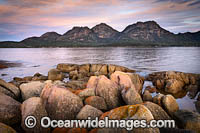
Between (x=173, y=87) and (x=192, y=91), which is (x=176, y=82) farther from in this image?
(x=192, y=91)

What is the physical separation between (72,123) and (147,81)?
14334 mm

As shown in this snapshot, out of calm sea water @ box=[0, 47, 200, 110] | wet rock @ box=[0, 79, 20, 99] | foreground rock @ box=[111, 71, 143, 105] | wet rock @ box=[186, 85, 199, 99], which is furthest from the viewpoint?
calm sea water @ box=[0, 47, 200, 110]

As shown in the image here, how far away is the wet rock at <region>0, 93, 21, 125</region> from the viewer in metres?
5.35

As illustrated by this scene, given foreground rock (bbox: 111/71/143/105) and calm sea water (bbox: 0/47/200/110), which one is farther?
calm sea water (bbox: 0/47/200/110)

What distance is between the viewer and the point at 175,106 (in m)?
7.31

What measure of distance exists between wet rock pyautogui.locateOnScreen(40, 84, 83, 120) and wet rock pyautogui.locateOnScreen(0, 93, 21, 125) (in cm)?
115

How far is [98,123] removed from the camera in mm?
5234

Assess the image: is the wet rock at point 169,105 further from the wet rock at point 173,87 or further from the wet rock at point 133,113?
the wet rock at point 173,87

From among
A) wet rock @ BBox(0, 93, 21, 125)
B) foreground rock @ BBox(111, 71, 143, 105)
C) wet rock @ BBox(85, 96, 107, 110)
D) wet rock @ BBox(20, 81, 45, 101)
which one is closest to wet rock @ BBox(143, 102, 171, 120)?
foreground rock @ BBox(111, 71, 143, 105)

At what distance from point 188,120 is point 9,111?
24.3 ft

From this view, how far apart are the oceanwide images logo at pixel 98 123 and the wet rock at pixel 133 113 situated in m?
0.12

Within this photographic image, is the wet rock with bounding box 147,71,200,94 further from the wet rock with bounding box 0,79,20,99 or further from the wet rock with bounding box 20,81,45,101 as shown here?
the wet rock with bounding box 0,79,20,99

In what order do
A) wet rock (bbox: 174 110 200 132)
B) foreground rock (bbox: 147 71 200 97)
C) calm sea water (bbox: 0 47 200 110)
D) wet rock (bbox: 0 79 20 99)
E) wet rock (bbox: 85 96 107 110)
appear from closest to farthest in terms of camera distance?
wet rock (bbox: 174 110 200 132) < wet rock (bbox: 85 96 107 110) < wet rock (bbox: 0 79 20 99) < foreground rock (bbox: 147 71 200 97) < calm sea water (bbox: 0 47 200 110)

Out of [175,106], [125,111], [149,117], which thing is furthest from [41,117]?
[175,106]
